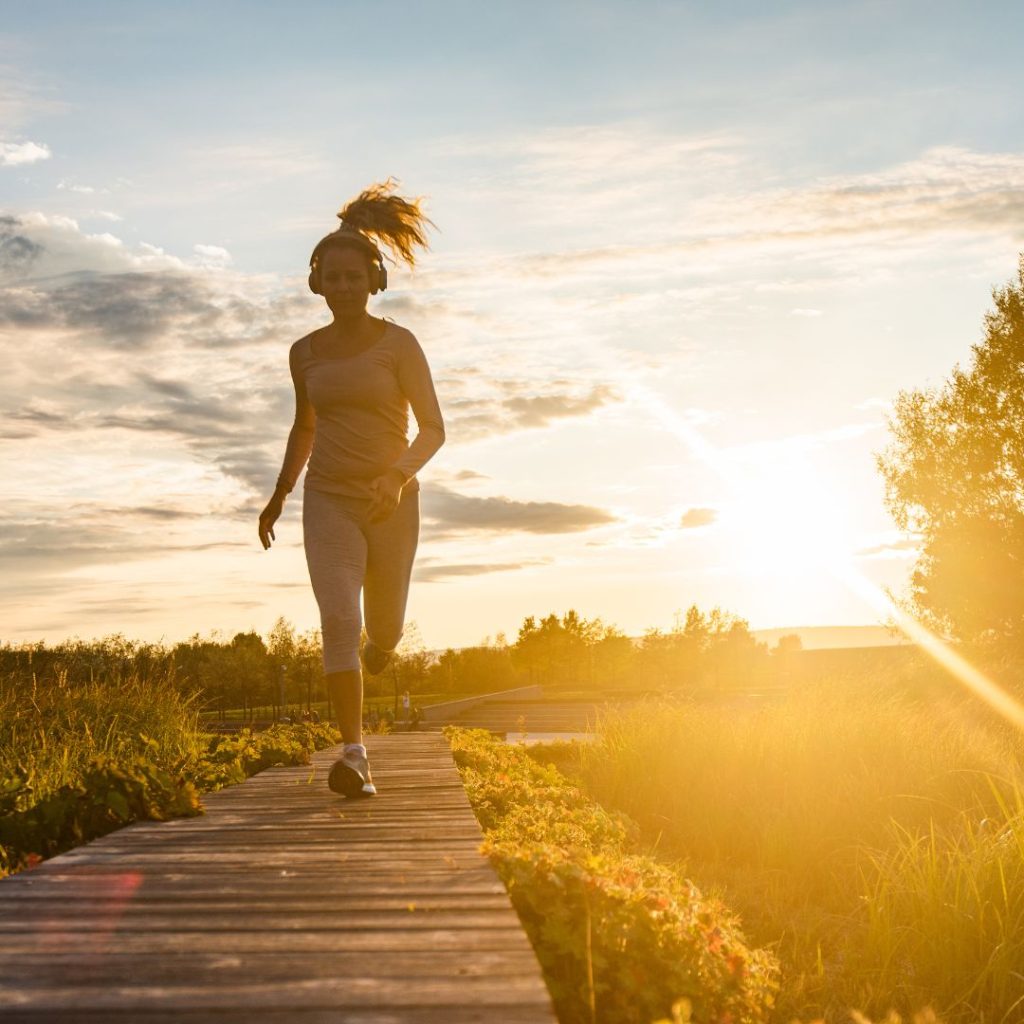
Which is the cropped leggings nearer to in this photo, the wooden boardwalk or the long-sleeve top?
the long-sleeve top

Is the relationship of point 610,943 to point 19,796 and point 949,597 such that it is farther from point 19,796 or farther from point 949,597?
point 949,597

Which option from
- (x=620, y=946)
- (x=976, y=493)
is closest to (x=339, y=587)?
(x=620, y=946)

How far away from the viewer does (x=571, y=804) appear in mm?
7598

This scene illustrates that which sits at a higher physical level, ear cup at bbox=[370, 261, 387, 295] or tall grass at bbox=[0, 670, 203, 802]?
ear cup at bbox=[370, 261, 387, 295]

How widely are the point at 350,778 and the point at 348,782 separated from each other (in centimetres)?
2

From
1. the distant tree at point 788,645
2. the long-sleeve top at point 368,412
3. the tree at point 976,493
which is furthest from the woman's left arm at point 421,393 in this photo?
the distant tree at point 788,645

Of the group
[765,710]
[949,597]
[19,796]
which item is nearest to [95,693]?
[19,796]

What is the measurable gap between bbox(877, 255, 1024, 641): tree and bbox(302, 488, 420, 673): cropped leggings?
23001 millimetres

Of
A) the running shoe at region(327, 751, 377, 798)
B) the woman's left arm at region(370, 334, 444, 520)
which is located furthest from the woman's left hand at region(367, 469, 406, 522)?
the running shoe at region(327, 751, 377, 798)

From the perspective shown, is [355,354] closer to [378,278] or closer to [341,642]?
[378,278]

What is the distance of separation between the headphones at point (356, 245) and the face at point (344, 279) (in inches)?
1.5

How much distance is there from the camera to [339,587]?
5016mm

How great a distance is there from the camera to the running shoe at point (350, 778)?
479 centimetres

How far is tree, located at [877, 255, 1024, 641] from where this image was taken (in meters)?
25.1
